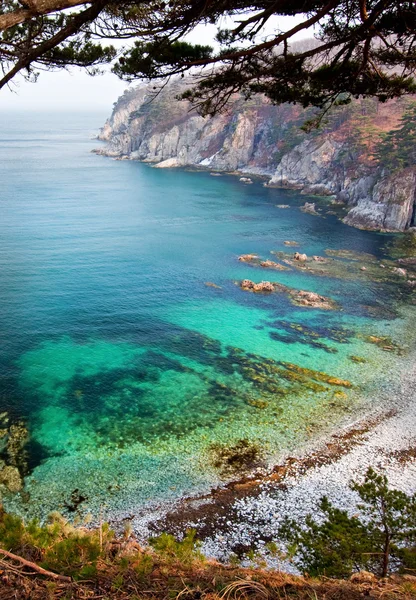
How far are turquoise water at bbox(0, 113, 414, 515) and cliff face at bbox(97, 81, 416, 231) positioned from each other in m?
6.52

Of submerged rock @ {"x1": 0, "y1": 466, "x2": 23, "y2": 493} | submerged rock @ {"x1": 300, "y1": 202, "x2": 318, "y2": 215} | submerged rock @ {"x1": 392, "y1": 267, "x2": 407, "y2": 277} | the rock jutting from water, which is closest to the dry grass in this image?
submerged rock @ {"x1": 0, "y1": 466, "x2": 23, "y2": 493}

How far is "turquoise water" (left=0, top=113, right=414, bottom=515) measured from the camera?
20.8 metres

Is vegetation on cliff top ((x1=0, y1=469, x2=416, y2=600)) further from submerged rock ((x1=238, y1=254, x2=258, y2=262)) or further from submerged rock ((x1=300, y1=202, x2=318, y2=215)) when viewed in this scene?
submerged rock ((x1=300, y1=202, x2=318, y2=215))

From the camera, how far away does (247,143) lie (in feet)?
339

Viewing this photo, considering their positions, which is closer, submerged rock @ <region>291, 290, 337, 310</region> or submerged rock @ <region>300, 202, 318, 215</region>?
submerged rock @ <region>291, 290, 337, 310</region>

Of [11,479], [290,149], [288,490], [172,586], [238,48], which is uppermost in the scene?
[290,149]

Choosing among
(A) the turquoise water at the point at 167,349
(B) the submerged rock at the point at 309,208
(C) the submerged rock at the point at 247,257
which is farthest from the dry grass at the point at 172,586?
(B) the submerged rock at the point at 309,208

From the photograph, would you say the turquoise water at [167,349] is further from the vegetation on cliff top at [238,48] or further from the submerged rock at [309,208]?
the vegetation on cliff top at [238,48]

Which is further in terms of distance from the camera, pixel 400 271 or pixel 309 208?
pixel 309 208

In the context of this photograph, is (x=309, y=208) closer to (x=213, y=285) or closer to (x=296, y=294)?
(x=296, y=294)

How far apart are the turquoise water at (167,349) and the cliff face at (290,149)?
21.4 ft

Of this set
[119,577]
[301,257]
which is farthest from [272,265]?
[119,577]

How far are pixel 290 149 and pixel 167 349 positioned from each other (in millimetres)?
68992

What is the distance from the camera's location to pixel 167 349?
3152 centimetres
